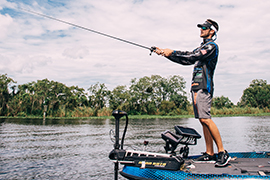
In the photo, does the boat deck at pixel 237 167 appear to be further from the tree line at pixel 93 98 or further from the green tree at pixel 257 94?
the green tree at pixel 257 94

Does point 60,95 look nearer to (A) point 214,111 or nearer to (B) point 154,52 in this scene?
(A) point 214,111

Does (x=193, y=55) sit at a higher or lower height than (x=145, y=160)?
higher

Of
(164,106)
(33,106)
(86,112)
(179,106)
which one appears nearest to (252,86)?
(179,106)

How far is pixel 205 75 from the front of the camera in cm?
427

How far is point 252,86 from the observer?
60688 mm

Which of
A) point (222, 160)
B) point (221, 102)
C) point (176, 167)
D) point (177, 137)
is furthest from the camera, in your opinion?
point (221, 102)

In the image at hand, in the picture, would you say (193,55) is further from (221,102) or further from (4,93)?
(221,102)

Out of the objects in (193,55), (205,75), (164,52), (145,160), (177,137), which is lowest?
(145,160)

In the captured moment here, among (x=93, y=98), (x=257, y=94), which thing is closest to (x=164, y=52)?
(x=93, y=98)

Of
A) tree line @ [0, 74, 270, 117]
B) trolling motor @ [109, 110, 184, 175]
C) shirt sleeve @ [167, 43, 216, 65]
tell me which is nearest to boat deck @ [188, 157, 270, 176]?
trolling motor @ [109, 110, 184, 175]

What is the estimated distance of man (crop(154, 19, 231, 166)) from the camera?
4.17 meters

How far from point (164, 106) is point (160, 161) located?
42.6m

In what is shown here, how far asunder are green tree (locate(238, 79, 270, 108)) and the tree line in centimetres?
1506

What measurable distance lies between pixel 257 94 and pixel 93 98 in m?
39.1
